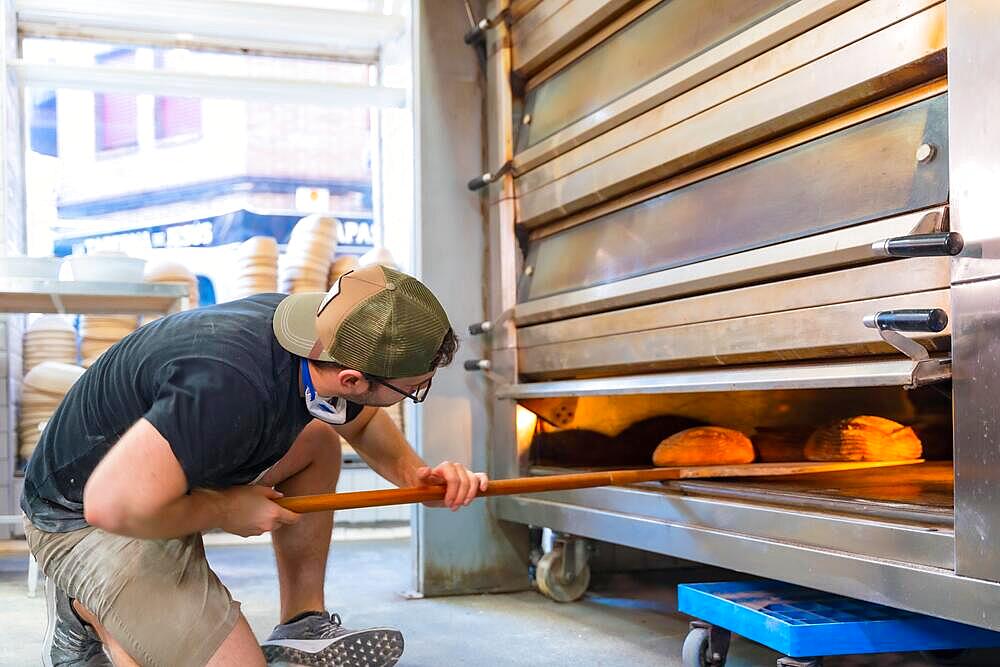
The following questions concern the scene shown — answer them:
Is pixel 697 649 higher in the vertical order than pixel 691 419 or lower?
lower

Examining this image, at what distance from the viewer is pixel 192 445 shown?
145 cm

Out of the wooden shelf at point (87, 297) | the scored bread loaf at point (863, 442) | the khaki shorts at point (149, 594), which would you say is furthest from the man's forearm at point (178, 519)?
the wooden shelf at point (87, 297)

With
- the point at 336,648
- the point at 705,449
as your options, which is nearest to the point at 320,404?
the point at 336,648

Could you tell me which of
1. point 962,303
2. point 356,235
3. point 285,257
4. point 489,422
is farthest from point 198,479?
point 356,235

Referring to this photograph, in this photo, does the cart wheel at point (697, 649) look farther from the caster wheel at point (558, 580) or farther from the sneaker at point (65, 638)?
the sneaker at point (65, 638)

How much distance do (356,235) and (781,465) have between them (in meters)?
3.69

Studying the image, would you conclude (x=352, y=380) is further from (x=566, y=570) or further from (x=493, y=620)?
(x=566, y=570)

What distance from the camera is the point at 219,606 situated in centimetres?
170

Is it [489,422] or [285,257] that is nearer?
[489,422]

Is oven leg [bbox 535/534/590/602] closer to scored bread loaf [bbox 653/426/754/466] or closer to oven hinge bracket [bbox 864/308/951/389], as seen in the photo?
scored bread loaf [bbox 653/426/754/466]

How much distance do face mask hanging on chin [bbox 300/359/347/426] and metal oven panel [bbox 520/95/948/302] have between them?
0.86 m

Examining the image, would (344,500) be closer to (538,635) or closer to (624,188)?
(538,635)

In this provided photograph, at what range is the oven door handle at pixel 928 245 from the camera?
4.64 ft

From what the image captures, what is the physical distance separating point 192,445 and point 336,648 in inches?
28.1
